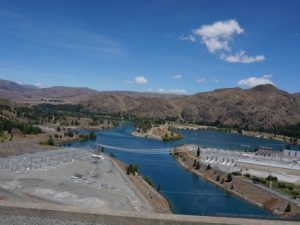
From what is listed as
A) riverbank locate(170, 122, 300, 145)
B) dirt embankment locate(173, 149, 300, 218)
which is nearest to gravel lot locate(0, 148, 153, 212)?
dirt embankment locate(173, 149, 300, 218)

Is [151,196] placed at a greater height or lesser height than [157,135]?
lesser

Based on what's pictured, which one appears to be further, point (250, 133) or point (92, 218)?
point (250, 133)

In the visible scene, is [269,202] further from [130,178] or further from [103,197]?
[103,197]

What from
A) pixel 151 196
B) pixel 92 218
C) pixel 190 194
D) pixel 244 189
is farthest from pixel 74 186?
pixel 92 218

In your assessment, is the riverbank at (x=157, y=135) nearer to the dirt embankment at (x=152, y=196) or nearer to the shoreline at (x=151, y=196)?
the shoreline at (x=151, y=196)

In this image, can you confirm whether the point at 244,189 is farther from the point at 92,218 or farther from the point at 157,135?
the point at 157,135

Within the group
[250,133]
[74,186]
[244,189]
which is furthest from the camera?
[250,133]
